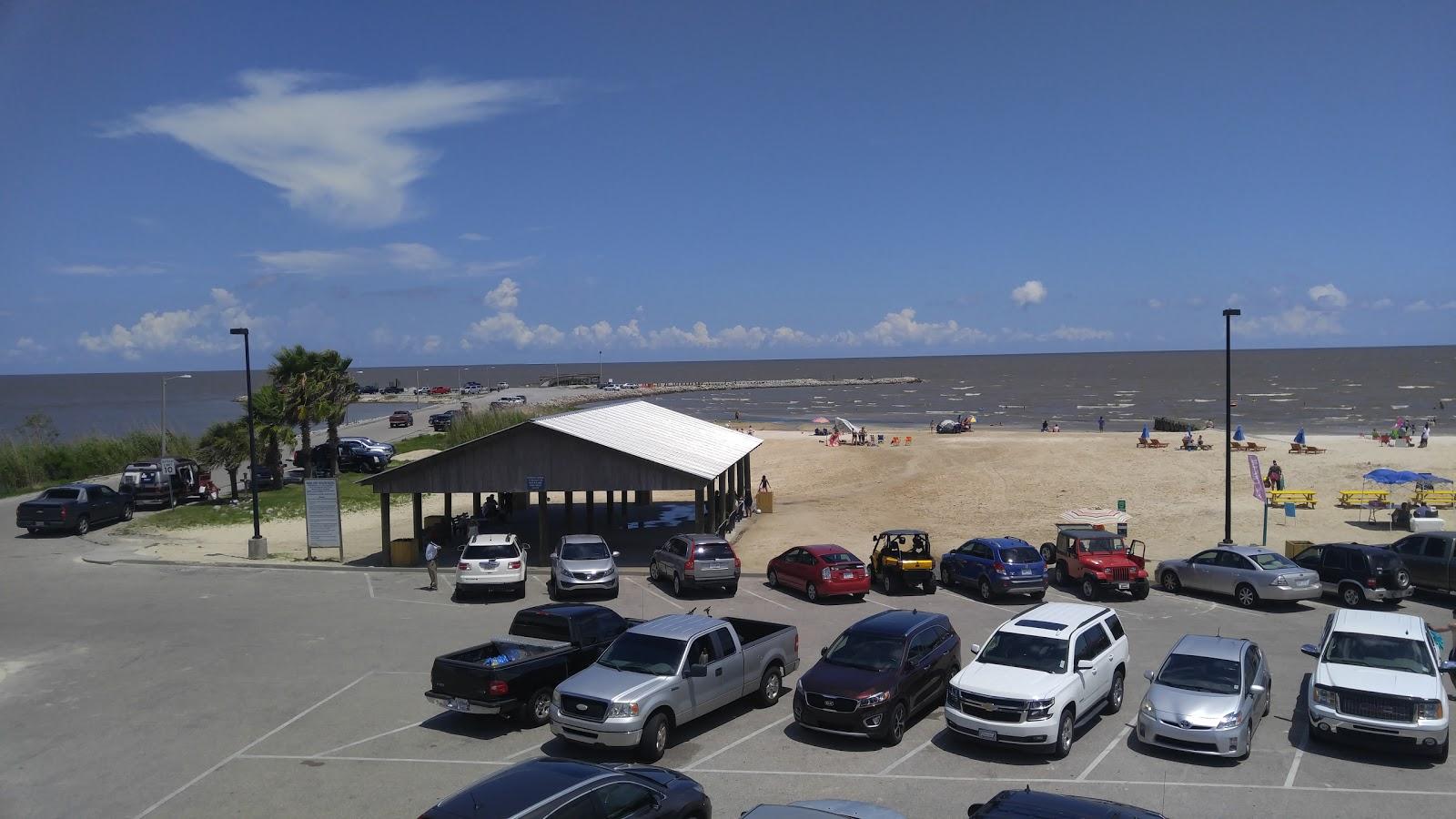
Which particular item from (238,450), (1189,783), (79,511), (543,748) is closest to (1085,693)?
(1189,783)

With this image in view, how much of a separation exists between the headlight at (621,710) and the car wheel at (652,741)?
28 centimetres

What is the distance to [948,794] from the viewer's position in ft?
37.6

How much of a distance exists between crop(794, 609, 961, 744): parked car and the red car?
7.82 meters

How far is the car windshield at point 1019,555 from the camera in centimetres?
2344

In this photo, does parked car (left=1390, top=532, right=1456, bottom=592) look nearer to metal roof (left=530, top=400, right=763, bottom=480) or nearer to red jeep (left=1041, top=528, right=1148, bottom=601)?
red jeep (left=1041, top=528, right=1148, bottom=601)

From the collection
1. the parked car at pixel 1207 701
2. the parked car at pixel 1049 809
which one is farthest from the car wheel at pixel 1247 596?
the parked car at pixel 1049 809

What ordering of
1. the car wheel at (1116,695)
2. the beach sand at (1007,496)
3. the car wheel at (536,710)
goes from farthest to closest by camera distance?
the beach sand at (1007,496) → the car wheel at (1116,695) → the car wheel at (536,710)

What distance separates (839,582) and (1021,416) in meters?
88.8

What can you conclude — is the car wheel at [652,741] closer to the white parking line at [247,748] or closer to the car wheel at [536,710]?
the car wheel at [536,710]

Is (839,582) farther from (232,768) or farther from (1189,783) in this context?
(232,768)

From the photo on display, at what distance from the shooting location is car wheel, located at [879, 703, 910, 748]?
516 inches

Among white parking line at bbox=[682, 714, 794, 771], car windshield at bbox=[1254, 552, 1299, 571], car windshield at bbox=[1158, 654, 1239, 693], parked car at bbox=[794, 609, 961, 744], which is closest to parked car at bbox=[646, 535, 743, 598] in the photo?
parked car at bbox=[794, 609, 961, 744]

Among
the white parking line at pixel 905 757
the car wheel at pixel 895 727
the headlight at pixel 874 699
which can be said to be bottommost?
the white parking line at pixel 905 757

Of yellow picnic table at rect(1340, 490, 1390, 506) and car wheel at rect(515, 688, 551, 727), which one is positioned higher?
car wheel at rect(515, 688, 551, 727)
